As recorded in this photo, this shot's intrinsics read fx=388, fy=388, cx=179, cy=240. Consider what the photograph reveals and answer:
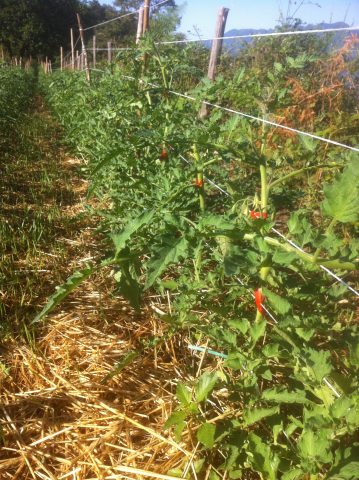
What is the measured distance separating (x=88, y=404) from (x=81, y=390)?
72 mm

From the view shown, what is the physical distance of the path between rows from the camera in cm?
119

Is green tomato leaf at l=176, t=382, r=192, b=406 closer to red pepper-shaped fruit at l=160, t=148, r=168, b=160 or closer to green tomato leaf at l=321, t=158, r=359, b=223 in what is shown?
green tomato leaf at l=321, t=158, r=359, b=223

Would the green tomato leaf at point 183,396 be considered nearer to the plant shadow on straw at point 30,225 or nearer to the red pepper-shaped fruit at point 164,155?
the plant shadow on straw at point 30,225

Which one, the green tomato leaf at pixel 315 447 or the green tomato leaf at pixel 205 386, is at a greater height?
the green tomato leaf at pixel 315 447

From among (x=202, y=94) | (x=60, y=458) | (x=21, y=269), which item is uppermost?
(x=202, y=94)

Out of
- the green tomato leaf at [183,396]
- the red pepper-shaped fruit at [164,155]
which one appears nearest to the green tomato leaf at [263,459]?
the green tomato leaf at [183,396]

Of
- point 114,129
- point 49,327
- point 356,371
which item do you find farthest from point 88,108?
point 356,371

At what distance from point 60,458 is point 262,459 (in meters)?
Answer: 0.63

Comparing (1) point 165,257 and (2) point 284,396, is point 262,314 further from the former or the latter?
(1) point 165,257

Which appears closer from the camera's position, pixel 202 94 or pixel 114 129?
pixel 202 94

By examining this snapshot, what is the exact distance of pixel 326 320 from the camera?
1.27 meters

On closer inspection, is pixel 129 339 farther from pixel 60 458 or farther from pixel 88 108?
pixel 88 108

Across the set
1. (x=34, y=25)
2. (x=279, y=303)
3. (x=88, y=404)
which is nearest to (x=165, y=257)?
(x=279, y=303)

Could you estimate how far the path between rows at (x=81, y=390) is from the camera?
119cm
